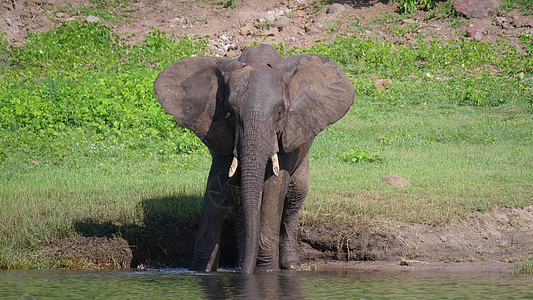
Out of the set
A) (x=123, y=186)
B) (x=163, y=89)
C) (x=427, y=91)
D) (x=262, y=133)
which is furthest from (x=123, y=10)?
(x=262, y=133)

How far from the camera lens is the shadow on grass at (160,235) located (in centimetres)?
806

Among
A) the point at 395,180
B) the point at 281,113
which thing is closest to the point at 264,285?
the point at 281,113

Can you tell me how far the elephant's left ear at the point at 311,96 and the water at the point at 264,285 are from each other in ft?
4.46

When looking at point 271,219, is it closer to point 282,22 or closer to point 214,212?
point 214,212

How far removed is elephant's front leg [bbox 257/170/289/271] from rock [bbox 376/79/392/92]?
9703mm

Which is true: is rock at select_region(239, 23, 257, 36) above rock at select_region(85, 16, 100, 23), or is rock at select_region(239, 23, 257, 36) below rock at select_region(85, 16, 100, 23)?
below

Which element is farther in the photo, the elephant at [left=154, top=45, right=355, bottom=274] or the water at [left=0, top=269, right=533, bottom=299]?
the elephant at [left=154, top=45, right=355, bottom=274]

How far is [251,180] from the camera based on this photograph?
626 cm

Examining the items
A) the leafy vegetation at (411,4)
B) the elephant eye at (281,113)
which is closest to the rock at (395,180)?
the elephant eye at (281,113)

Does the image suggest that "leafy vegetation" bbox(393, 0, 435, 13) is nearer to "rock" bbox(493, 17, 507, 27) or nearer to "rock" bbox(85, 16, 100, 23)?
"rock" bbox(493, 17, 507, 27)

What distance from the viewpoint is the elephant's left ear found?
6.85 m

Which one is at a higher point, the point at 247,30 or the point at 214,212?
the point at 247,30

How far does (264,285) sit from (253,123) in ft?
4.66

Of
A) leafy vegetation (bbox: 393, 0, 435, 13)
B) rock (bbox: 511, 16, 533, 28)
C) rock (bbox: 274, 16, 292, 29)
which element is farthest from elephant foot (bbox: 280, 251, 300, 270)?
leafy vegetation (bbox: 393, 0, 435, 13)
